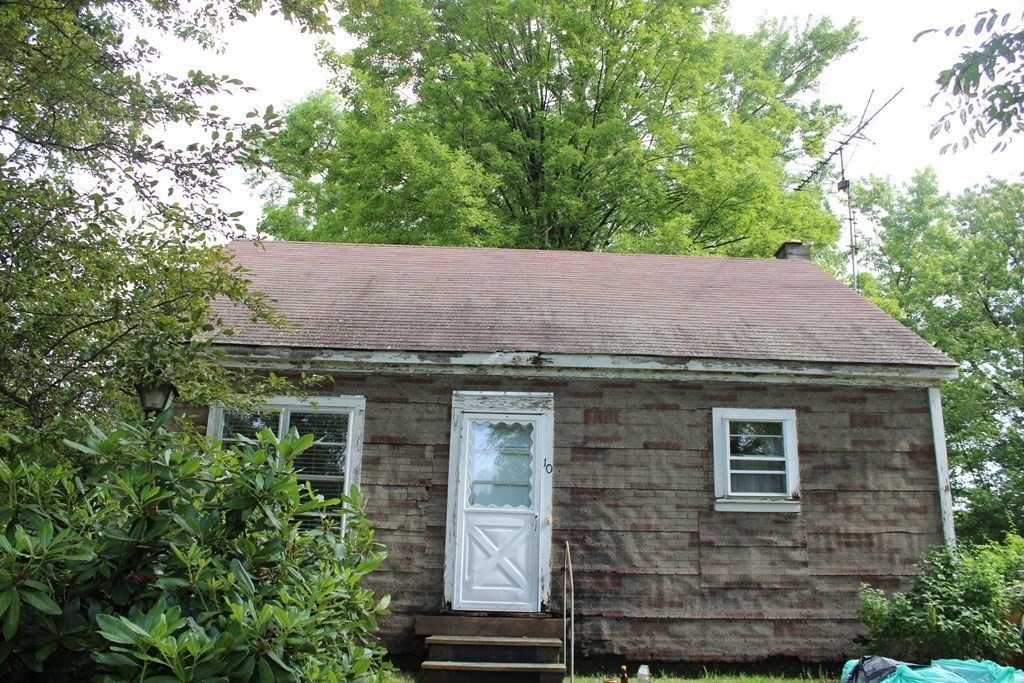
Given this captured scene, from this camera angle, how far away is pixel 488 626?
807cm

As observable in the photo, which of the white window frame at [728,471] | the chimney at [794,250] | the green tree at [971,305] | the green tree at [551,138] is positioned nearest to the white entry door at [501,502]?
the white window frame at [728,471]

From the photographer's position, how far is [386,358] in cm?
872

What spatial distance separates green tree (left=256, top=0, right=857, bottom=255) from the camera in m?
18.1

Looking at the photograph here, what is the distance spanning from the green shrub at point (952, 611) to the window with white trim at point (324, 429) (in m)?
5.48

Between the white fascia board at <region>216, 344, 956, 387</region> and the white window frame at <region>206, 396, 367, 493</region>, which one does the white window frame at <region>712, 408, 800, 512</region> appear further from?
the white window frame at <region>206, 396, 367, 493</region>

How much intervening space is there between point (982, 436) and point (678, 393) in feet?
57.0

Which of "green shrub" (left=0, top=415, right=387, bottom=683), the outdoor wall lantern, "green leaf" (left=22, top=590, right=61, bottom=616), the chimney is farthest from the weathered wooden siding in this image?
"green leaf" (left=22, top=590, right=61, bottom=616)

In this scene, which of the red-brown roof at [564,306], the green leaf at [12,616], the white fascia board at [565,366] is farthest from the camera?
the red-brown roof at [564,306]

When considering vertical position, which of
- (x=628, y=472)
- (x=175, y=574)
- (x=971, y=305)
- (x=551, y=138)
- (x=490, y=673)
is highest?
(x=551, y=138)

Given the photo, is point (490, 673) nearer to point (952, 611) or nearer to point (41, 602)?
point (952, 611)

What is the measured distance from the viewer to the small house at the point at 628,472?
8.53 m

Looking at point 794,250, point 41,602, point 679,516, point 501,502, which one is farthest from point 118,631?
point 794,250

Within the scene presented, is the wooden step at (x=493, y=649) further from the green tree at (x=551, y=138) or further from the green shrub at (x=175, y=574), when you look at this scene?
the green tree at (x=551, y=138)

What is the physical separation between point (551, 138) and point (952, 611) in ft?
46.5
